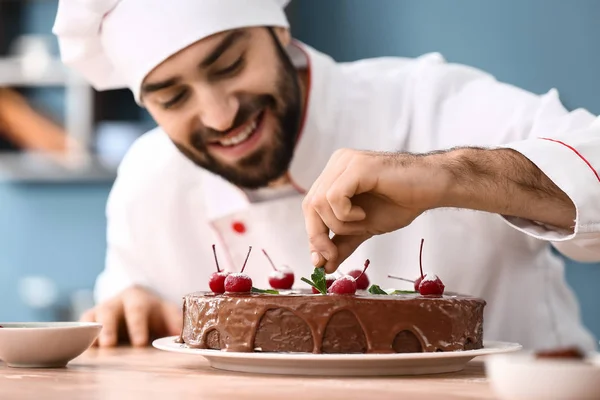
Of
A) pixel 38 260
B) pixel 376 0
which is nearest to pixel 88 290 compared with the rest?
pixel 38 260

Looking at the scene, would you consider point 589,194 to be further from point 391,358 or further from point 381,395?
point 381,395

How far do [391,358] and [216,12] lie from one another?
1237 mm

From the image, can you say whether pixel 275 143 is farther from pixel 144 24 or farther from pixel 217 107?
pixel 144 24

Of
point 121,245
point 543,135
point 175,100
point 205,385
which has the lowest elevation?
point 205,385

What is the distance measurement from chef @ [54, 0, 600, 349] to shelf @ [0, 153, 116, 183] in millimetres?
1745

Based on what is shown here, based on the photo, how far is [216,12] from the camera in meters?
→ 2.17

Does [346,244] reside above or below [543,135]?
below

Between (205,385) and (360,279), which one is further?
(360,279)

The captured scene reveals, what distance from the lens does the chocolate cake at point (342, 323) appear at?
1.30 metres

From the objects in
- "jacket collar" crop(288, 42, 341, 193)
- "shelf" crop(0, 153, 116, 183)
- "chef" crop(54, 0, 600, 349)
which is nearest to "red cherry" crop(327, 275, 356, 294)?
"chef" crop(54, 0, 600, 349)

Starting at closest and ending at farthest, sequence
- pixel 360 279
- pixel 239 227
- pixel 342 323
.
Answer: pixel 342 323
pixel 360 279
pixel 239 227

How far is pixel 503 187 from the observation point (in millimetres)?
1509

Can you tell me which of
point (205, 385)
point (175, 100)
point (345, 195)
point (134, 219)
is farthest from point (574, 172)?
point (134, 219)

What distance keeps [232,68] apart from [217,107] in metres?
0.11
